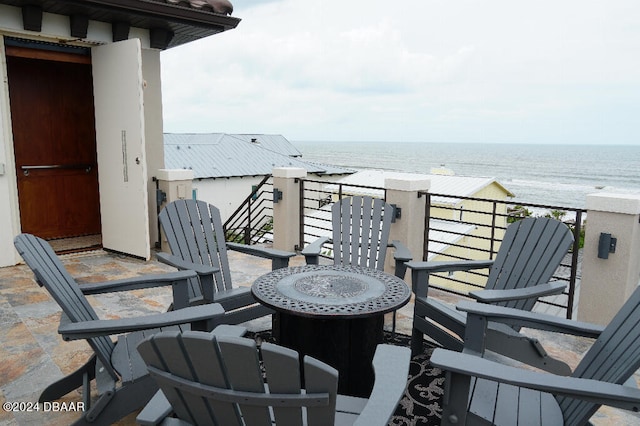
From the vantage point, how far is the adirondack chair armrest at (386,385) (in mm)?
1320

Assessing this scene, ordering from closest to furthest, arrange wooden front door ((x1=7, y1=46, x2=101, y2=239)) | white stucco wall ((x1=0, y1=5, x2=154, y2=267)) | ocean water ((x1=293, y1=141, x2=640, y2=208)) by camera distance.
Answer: white stucco wall ((x1=0, y1=5, x2=154, y2=267)) → wooden front door ((x1=7, y1=46, x2=101, y2=239)) → ocean water ((x1=293, y1=141, x2=640, y2=208))

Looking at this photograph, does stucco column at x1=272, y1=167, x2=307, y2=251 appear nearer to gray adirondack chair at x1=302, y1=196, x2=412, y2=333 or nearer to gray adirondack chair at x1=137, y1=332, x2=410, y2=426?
gray adirondack chair at x1=302, y1=196, x2=412, y2=333

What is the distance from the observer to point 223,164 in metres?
26.5

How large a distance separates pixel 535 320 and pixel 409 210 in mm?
2426

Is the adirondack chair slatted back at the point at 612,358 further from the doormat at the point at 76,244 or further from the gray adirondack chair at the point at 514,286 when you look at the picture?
the doormat at the point at 76,244

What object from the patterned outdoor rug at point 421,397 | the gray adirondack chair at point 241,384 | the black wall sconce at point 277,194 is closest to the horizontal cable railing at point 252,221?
the black wall sconce at point 277,194

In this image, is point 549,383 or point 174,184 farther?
point 174,184

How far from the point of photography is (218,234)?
140 inches

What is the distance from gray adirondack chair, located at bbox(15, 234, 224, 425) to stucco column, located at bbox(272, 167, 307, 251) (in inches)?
141

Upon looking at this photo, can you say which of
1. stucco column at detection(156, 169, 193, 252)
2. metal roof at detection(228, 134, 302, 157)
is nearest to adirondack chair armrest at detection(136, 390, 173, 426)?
stucco column at detection(156, 169, 193, 252)

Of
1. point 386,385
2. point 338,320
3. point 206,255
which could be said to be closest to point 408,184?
point 206,255

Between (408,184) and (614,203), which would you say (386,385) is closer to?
(614,203)

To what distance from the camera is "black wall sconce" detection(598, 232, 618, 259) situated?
3332 mm

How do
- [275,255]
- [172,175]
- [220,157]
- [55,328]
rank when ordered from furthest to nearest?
[220,157], [172,175], [55,328], [275,255]
